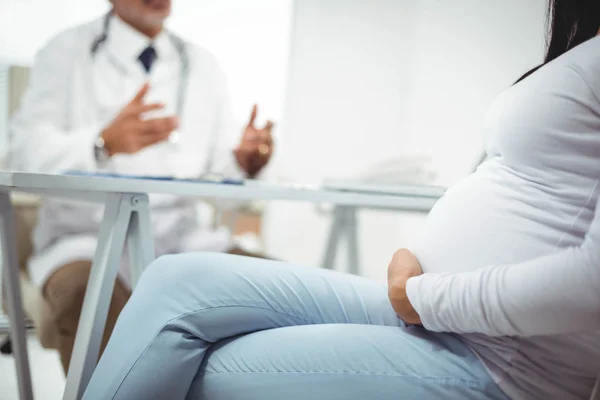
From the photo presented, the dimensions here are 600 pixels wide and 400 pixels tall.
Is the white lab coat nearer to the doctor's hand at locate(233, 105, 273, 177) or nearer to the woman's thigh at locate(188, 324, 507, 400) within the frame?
the doctor's hand at locate(233, 105, 273, 177)

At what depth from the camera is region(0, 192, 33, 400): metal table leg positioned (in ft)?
3.54

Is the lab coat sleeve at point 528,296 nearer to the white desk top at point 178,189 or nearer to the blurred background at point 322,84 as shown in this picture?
the white desk top at point 178,189

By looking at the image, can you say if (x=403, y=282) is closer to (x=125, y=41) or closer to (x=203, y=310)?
(x=203, y=310)

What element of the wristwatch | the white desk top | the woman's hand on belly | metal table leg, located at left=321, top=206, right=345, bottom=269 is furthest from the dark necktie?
the woman's hand on belly

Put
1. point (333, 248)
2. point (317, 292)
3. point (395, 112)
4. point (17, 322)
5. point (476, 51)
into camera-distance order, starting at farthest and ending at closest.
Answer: point (395, 112) → point (476, 51) → point (333, 248) → point (17, 322) → point (317, 292)

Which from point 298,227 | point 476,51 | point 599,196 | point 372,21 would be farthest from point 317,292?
point 372,21

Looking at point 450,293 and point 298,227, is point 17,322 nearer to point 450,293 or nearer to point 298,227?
point 450,293

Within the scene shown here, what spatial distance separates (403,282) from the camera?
66 cm

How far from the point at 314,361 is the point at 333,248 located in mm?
1120

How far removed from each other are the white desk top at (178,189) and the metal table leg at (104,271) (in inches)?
1.1

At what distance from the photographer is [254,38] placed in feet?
9.86

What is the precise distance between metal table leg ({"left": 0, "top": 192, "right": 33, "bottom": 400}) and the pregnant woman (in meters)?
0.51

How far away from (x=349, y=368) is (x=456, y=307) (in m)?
0.13

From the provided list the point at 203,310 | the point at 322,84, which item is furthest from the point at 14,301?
the point at 322,84
